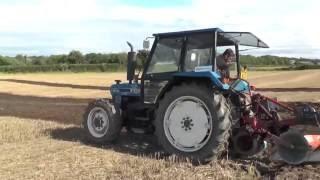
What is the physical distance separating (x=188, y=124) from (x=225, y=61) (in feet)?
4.67

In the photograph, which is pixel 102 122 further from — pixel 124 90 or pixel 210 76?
pixel 210 76

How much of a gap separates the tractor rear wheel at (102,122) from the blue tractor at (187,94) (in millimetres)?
20

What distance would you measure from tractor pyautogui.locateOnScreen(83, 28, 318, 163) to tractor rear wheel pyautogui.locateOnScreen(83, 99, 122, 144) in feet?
2.37

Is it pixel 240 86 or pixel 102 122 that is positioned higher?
pixel 240 86

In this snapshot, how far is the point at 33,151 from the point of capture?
10.6m

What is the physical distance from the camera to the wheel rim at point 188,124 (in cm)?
959

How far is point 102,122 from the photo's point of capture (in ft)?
38.6

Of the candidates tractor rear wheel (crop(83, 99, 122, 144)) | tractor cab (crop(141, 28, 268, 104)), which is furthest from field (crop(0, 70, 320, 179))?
tractor cab (crop(141, 28, 268, 104))

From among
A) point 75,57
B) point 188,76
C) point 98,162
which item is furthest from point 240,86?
point 75,57

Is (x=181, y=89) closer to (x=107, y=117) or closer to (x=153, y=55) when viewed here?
(x=153, y=55)

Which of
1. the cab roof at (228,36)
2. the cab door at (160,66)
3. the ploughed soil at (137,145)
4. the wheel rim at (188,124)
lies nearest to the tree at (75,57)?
the ploughed soil at (137,145)

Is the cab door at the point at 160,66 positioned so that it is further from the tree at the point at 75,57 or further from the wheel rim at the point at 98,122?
the tree at the point at 75,57

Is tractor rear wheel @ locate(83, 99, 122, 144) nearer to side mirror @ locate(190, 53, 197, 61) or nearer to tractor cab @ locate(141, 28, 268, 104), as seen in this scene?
tractor cab @ locate(141, 28, 268, 104)

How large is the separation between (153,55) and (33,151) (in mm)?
2815
